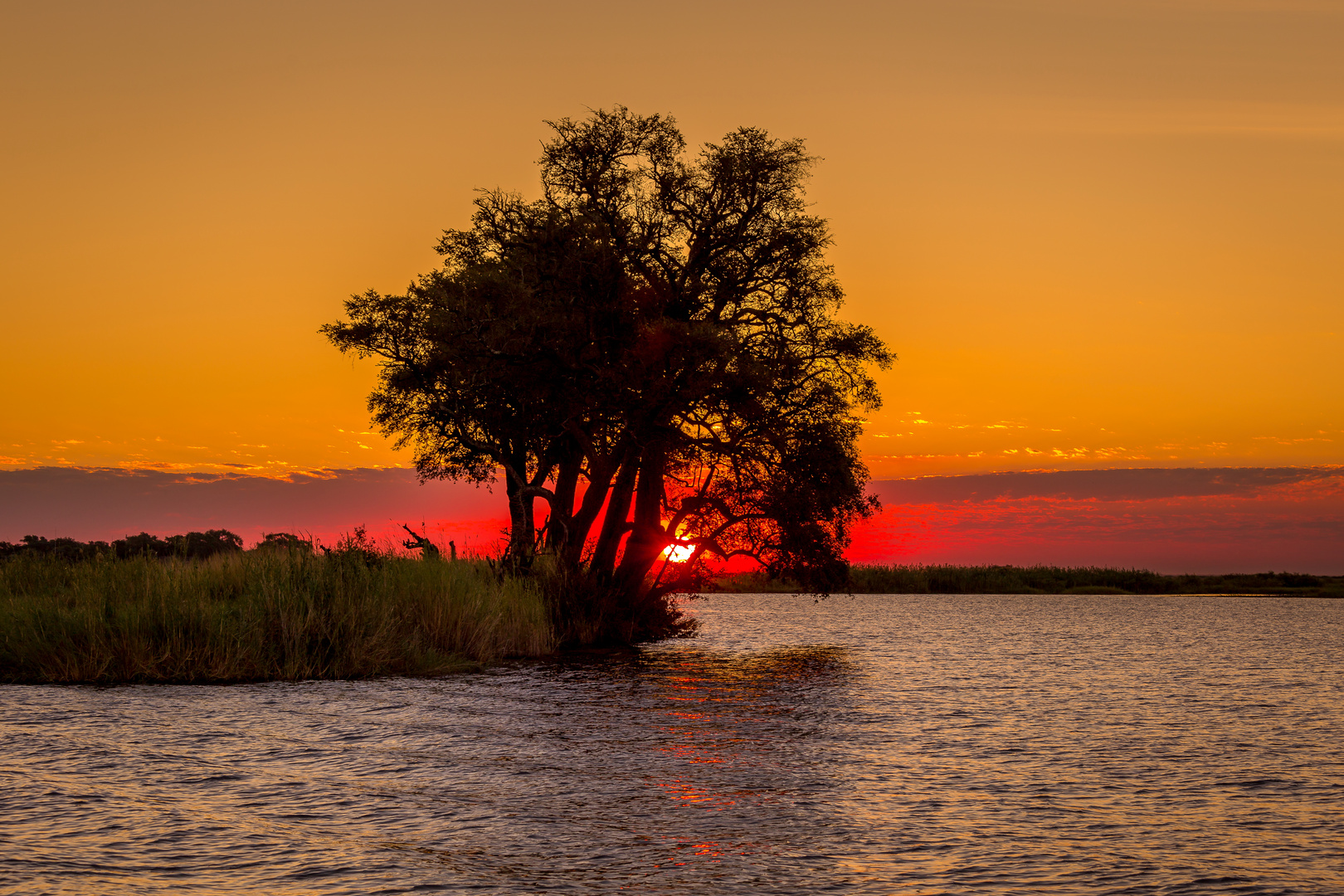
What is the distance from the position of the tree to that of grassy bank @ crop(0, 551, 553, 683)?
7356 mm

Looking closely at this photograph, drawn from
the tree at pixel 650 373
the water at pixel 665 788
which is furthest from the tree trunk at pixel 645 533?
the water at pixel 665 788

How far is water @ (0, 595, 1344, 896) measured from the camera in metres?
10.7

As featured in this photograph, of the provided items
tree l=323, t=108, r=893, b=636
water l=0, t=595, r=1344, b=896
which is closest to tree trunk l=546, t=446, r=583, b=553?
tree l=323, t=108, r=893, b=636

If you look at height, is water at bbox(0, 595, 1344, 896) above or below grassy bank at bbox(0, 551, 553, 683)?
below

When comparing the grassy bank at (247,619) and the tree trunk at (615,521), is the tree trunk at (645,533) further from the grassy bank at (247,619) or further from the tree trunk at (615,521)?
the grassy bank at (247,619)

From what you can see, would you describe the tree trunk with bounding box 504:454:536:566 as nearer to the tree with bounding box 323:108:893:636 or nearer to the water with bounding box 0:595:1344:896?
the tree with bounding box 323:108:893:636

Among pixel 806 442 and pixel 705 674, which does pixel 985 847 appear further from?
pixel 806 442

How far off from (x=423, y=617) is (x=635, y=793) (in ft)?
62.1

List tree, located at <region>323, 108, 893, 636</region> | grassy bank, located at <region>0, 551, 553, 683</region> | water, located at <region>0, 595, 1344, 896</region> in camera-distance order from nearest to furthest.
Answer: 1. water, located at <region>0, 595, 1344, 896</region>
2. grassy bank, located at <region>0, 551, 553, 683</region>
3. tree, located at <region>323, 108, 893, 636</region>

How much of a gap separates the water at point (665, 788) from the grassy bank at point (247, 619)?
1485 millimetres

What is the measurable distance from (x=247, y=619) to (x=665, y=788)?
16628mm

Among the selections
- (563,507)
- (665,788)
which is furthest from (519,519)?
(665,788)

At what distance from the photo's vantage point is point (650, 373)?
38.1 metres

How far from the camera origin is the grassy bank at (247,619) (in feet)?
85.5
